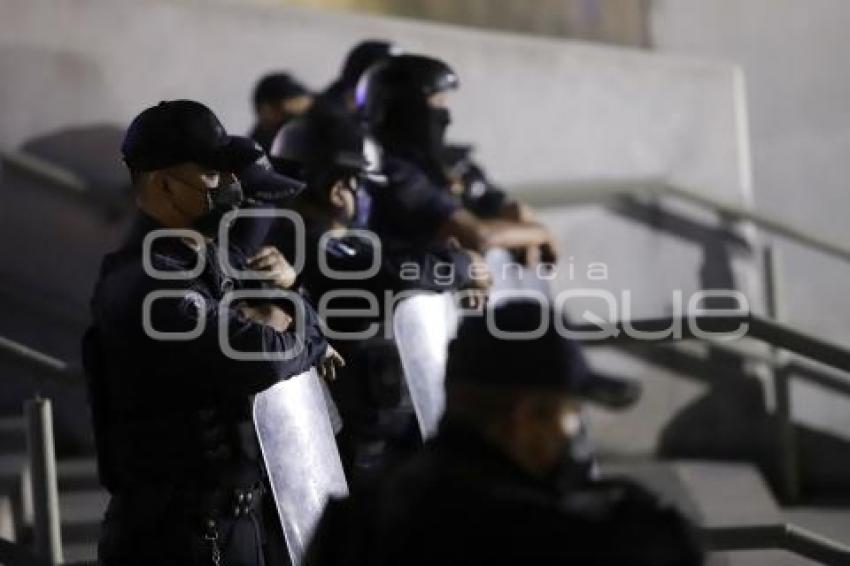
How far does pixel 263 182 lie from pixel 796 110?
547 cm

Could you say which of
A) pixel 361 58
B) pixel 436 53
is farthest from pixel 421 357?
pixel 436 53

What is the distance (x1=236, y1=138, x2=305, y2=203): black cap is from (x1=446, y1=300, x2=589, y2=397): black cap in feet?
5.36

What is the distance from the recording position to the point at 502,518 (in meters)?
3.63

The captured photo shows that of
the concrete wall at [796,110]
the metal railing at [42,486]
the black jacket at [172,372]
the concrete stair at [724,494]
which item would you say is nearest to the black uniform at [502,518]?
the black jacket at [172,372]

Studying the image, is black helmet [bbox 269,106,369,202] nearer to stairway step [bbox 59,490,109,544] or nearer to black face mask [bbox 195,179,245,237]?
black face mask [bbox 195,179,245,237]

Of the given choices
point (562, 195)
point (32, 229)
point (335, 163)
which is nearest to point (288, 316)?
point (335, 163)

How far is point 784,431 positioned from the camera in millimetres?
9602

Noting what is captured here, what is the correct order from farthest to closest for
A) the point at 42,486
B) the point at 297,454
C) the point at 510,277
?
the point at 510,277 → the point at 42,486 → the point at 297,454

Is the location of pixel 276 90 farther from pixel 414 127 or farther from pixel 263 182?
pixel 263 182

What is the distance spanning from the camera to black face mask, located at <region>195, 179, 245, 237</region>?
5270 millimetres

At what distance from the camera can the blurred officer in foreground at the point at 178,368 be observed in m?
5.05

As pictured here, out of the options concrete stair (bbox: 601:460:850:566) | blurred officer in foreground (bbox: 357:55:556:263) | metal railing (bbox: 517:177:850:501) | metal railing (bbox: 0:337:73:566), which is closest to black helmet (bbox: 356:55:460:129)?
blurred officer in foreground (bbox: 357:55:556:263)

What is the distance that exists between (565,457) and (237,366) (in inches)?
57.2

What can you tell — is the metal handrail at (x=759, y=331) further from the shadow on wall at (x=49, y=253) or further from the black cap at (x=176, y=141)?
the shadow on wall at (x=49, y=253)
